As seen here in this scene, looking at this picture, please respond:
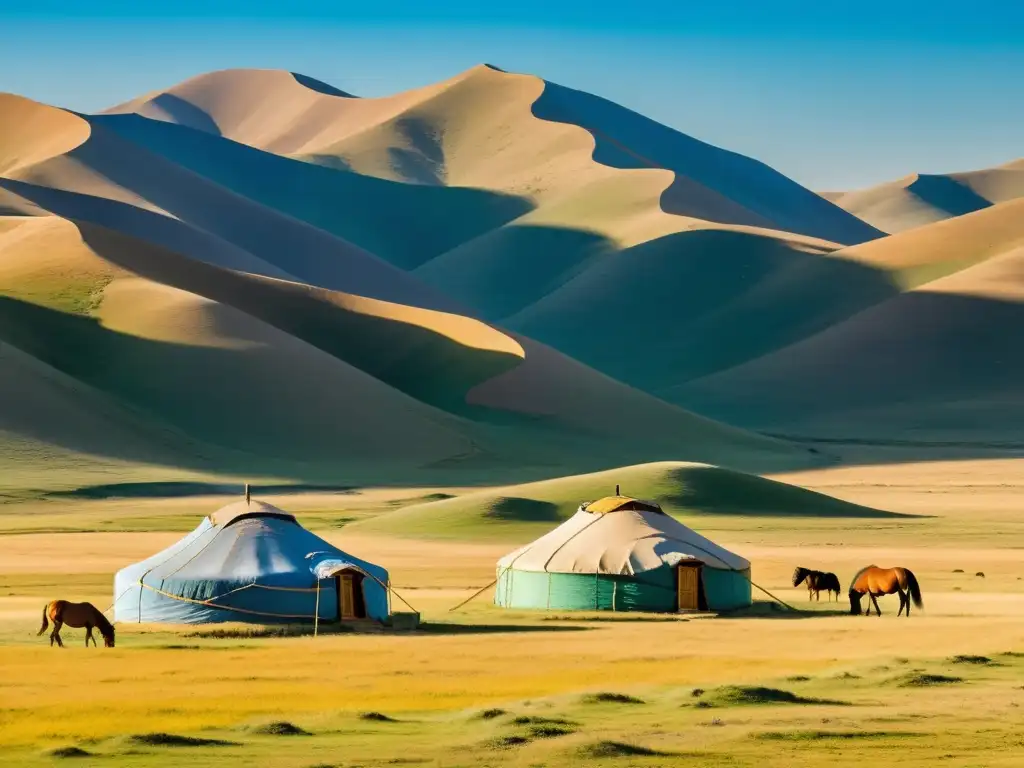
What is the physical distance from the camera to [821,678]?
2623cm

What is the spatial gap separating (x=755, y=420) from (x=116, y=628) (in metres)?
132

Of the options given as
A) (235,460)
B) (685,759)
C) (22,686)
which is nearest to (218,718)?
(22,686)

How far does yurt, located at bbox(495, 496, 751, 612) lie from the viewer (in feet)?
129

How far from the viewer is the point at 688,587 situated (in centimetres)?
3941

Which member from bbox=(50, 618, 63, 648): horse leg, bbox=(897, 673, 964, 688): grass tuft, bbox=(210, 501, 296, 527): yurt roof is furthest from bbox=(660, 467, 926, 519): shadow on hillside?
bbox=(897, 673, 964, 688): grass tuft

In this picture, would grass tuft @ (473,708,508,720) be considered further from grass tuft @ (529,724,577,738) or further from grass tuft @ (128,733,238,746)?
grass tuft @ (128,733,238,746)

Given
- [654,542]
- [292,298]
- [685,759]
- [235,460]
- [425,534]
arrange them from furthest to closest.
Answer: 1. [292,298]
2. [235,460]
3. [425,534]
4. [654,542]
5. [685,759]

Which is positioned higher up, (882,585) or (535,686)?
(882,585)

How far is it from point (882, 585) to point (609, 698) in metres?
15.4

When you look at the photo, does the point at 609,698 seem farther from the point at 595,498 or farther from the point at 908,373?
the point at 908,373

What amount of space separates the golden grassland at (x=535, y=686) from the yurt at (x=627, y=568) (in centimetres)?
103

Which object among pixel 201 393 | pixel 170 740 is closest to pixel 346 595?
pixel 170 740

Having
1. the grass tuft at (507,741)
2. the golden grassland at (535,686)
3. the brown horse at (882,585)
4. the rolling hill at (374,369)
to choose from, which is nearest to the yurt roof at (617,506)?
the golden grassland at (535,686)

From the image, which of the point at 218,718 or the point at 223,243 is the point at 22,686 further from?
the point at 223,243
